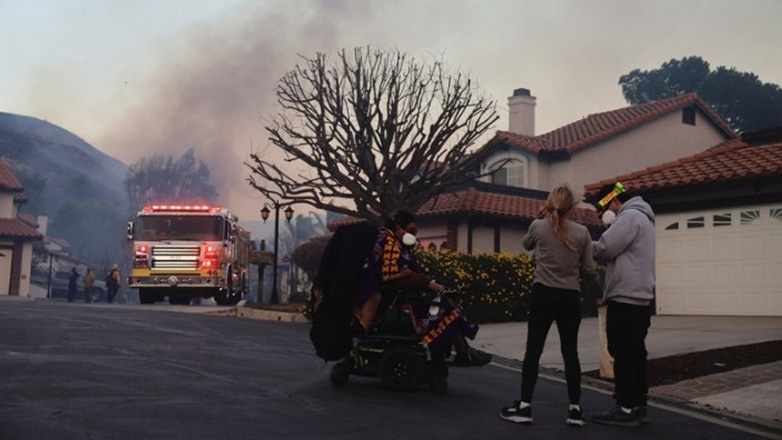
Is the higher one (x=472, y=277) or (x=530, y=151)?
(x=530, y=151)

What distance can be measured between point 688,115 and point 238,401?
124 feet

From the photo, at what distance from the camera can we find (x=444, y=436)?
257 inches

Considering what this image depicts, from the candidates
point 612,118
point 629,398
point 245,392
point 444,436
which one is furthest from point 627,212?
point 612,118

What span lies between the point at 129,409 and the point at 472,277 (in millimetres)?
13326

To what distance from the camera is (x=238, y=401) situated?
A: 24.7ft

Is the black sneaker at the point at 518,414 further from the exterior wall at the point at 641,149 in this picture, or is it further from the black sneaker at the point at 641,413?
the exterior wall at the point at 641,149

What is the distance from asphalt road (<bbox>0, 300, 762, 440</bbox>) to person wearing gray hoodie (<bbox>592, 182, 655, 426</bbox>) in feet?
0.83

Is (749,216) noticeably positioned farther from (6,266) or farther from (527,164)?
(6,266)

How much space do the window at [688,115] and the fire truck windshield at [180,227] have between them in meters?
24.2

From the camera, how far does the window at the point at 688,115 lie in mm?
41594

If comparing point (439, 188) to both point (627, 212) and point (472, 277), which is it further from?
point (627, 212)

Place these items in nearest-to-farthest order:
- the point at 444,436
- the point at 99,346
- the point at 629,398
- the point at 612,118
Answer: the point at 444,436 → the point at 629,398 → the point at 99,346 → the point at 612,118

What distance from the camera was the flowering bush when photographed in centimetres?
1922

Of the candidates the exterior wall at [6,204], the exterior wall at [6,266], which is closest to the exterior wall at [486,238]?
the exterior wall at [6,266]
